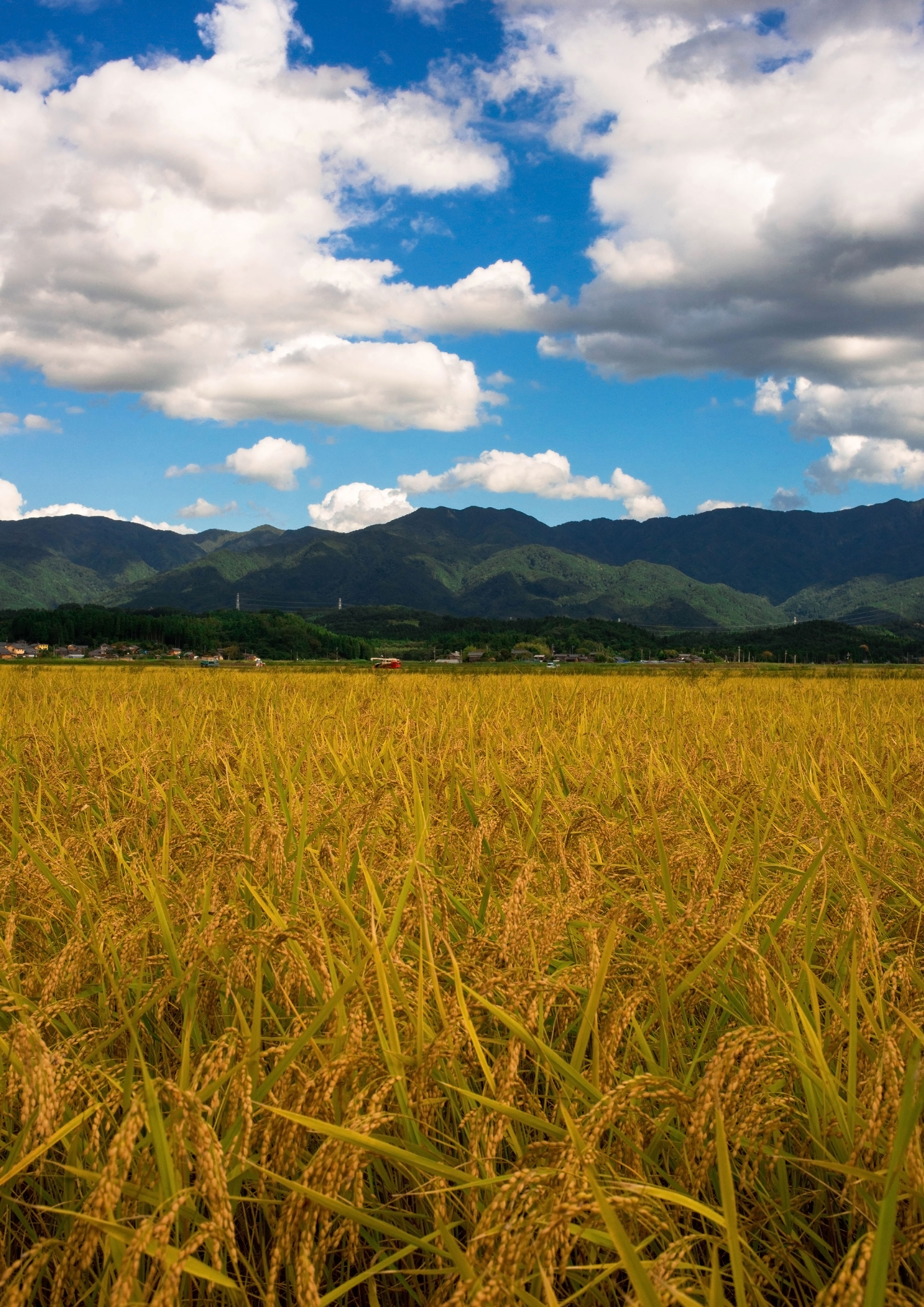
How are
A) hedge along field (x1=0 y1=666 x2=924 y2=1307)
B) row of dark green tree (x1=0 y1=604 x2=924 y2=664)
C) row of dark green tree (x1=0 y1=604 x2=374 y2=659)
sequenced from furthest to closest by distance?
row of dark green tree (x1=0 y1=604 x2=374 y2=659)
row of dark green tree (x1=0 y1=604 x2=924 y2=664)
hedge along field (x1=0 y1=666 x2=924 y2=1307)

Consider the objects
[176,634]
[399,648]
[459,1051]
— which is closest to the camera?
[459,1051]

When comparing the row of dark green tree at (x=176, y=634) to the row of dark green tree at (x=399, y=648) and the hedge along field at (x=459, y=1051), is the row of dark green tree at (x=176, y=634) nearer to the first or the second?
the row of dark green tree at (x=399, y=648)

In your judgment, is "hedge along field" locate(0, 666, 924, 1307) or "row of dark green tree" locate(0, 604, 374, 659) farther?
"row of dark green tree" locate(0, 604, 374, 659)

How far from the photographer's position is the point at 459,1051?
162 cm

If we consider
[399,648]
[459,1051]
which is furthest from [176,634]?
[459,1051]

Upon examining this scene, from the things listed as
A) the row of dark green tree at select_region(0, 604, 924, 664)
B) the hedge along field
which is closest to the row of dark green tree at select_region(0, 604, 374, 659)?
the row of dark green tree at select_region(0, 604, 924, 664)

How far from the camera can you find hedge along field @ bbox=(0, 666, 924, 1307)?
1075mm

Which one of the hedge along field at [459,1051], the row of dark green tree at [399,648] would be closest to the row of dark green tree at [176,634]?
the row of dark green tree at [399,648]

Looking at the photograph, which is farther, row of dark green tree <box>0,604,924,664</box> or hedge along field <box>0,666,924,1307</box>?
row of dark green tree <box>0,604,924,664</box>

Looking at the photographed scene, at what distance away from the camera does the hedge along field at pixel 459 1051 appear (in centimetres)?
108

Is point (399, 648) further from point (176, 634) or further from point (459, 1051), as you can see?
point (459, 1051)

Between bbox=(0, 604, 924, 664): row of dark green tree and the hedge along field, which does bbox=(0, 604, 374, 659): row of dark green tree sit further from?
the hedge along field

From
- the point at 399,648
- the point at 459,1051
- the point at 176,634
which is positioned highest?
the point at 176,634

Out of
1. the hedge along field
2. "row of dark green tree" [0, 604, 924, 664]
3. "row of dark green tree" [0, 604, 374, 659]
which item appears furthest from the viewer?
"row of dark green tree" [0, 604, 374, 659]
